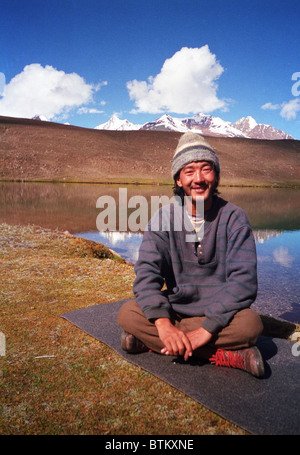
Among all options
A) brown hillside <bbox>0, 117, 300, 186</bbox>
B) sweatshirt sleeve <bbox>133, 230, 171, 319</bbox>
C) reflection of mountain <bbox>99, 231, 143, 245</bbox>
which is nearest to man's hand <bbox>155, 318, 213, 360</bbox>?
sweatshirt sleeve <bbox>133, 230, 171, 319</bbox>

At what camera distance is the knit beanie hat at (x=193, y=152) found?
3344 mm

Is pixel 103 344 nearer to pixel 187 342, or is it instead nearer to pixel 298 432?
pixel 187 342

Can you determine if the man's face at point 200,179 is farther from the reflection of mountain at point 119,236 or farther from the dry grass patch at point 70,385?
the reflection of mountain at point 119,236

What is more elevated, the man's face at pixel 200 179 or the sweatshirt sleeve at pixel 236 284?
the man's face at pixel 200 179

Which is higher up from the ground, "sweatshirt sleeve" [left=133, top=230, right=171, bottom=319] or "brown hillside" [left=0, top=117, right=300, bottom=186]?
"brown hillside" [left=0, top=117, right=300, bottom=186]

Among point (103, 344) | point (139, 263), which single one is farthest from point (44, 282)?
point (139, 263)

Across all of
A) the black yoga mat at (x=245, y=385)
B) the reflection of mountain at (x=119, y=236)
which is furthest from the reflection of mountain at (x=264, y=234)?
the black yoga mat at (x=245, y=385)

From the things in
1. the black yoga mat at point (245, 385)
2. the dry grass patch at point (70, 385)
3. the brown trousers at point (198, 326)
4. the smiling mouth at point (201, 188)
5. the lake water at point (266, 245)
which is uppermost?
the smiling mouth at point (201, 188)

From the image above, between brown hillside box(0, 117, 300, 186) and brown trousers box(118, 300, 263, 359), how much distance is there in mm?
73092

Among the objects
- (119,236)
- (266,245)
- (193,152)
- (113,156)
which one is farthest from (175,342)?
(113,156)

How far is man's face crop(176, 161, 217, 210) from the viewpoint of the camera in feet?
11.2

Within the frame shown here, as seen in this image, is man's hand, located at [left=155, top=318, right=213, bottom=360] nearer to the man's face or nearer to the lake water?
the man's face

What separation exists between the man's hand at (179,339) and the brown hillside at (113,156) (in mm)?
73472

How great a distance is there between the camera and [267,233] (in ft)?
57.4
